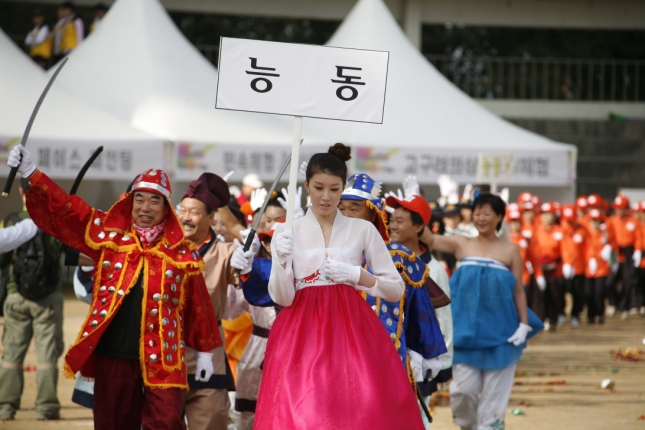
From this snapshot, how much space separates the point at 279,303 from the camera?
4.56 m

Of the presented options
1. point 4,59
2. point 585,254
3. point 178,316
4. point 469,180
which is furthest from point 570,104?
point 178,316

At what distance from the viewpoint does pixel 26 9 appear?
1109 inches

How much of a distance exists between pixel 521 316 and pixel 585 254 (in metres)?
10.0

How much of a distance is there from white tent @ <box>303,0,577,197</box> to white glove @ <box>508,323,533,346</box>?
7.28 m

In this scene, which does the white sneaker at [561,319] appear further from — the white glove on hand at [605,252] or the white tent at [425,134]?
the white tent at [425,134]

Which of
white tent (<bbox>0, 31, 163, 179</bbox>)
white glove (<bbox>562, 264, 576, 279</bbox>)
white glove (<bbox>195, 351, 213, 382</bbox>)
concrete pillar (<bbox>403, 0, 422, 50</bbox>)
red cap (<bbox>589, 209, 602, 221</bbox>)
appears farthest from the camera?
concrete pillar (<bbox>403, 0, 422, 50</bbox>)

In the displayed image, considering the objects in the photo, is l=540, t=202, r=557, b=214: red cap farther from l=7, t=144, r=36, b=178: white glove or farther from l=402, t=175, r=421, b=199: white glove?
l=7, t=144, r=36, b=178: white glove

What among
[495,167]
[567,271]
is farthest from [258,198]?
[567,271]

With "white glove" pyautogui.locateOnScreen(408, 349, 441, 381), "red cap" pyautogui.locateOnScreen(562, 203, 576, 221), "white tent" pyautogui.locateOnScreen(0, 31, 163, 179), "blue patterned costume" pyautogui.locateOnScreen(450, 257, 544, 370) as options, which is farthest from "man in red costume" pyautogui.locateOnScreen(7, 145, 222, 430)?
"red cap" pyautogui.locateOnScreen(562, 203, 576, 221)

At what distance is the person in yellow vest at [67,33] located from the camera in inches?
717

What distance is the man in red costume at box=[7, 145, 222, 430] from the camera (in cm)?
502

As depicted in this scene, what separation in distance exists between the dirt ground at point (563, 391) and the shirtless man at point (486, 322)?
120cm

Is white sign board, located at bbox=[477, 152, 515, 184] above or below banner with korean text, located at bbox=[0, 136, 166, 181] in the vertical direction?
above

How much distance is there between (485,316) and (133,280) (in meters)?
3.00
